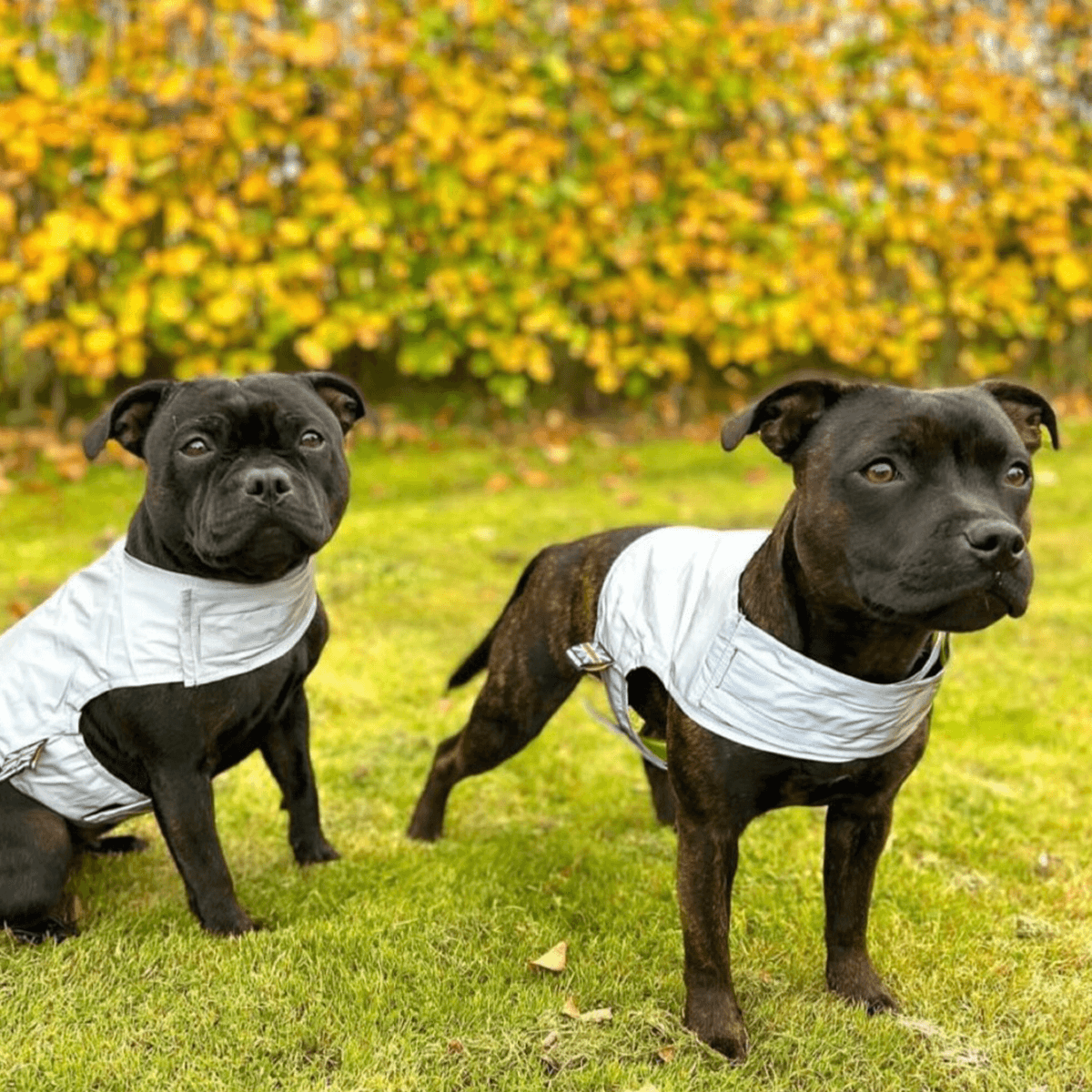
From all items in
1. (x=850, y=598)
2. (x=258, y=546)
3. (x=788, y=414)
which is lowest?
(x=258, y=546)

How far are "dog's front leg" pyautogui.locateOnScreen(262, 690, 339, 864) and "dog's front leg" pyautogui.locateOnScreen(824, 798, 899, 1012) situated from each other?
1.65 meters

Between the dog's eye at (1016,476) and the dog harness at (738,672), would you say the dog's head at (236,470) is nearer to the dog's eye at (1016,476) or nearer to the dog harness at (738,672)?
the dog harness at (738,672)

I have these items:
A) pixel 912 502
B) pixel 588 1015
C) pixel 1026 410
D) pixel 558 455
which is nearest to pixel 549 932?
pixel 588 1015

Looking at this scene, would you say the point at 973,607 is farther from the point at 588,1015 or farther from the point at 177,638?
the point at 177,638

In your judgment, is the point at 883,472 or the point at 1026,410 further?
the point at 1026,410

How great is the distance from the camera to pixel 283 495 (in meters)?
3.21

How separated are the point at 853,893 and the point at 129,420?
7.79 ft

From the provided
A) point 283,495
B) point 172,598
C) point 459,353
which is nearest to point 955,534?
point 283,495

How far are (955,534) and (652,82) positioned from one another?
792cm

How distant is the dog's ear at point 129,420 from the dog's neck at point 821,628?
1740 millimetres

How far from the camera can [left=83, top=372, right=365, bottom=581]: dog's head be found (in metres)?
3.21

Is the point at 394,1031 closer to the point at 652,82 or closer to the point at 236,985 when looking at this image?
the point at 236,985

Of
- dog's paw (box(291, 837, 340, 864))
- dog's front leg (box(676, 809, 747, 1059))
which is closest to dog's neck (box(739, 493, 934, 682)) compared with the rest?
dog's front leg (box(676, 809, 747, 1059))

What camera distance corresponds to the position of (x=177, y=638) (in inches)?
131
